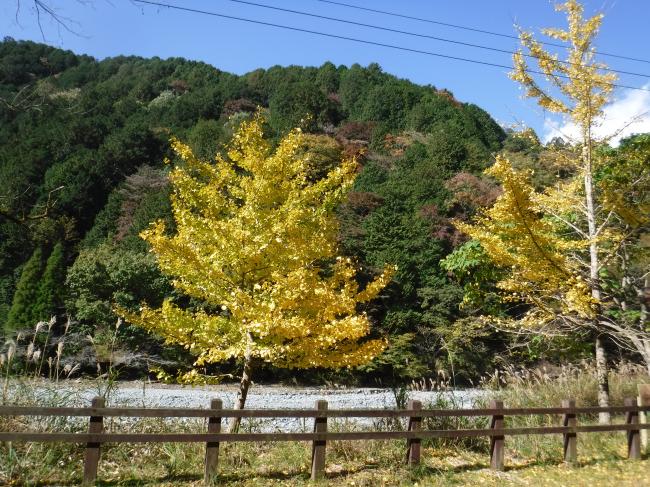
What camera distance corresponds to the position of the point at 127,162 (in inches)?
1951

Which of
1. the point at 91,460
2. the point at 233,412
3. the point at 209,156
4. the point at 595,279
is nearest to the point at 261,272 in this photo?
the point at 233,412

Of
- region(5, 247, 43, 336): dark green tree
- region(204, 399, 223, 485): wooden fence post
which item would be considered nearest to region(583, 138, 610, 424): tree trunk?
region(204, 399, 223, 485): wooden fence post

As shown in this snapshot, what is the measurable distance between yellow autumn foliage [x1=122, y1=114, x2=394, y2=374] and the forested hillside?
157 cm

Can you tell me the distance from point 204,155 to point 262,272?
126ft

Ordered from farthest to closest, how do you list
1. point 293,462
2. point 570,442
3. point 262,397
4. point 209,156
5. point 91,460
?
point 209,156 < point 262,397 < point 570,442 < point 293,462 < point 91,460

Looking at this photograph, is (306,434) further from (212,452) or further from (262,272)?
(262,272)

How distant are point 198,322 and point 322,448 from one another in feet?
9.33

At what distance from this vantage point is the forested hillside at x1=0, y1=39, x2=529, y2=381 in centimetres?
2639


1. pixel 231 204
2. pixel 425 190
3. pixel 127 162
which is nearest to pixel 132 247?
pixel 127 162

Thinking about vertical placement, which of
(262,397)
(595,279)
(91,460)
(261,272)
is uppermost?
(595,279)

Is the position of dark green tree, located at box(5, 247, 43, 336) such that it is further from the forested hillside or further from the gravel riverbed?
the gravel riverbed

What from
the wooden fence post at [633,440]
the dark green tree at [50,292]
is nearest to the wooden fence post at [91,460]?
the wooden fence post at [633,440]

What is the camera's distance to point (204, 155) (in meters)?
44.3

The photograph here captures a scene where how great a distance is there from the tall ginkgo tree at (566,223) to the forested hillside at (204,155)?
2.51 meters
